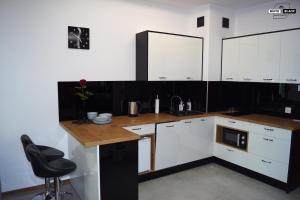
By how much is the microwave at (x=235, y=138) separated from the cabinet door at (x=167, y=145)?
0.89 m

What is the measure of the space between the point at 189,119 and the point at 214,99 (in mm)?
812

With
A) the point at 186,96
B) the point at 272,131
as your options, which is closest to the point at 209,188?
the point at 272,131

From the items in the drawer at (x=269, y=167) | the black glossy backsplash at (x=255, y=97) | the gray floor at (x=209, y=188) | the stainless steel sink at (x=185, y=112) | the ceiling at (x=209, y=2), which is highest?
the ceiling at (x=209, y=2)

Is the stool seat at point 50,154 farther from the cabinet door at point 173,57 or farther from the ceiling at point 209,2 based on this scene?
the ceiling at point 209,2

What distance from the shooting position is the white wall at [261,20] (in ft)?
11.1

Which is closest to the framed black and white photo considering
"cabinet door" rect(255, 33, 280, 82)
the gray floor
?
the gray floor

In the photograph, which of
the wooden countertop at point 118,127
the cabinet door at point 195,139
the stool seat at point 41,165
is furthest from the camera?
the cabinet door at point 195,139

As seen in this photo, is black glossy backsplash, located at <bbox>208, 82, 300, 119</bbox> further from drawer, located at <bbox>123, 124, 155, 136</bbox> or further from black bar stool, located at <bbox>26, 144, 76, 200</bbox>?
black bar stool, located at <bbox>26, 144, 76, 200</bbox>

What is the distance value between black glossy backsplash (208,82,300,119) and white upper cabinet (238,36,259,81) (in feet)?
1.16

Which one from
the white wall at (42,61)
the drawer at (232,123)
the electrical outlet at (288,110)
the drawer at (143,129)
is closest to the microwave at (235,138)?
the drawer at (232,123)

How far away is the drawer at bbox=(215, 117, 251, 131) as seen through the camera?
3.37 metres

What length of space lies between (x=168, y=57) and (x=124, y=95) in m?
0.93

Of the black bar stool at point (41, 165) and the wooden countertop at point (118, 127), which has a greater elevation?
the wooden countertop at point (118, 127)

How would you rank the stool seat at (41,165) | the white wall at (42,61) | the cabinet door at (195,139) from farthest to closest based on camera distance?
the cabinet door at (195,139), the white wall at (42,61), the stool seat at (41,165)
